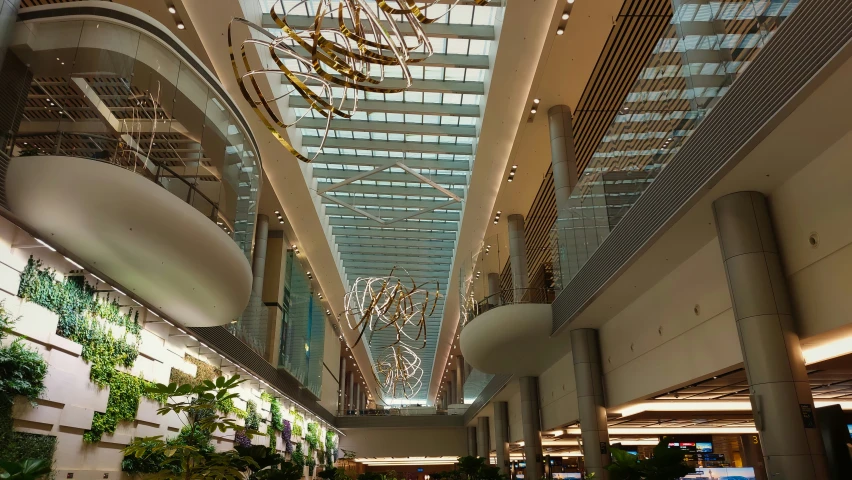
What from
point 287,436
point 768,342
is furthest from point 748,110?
point 287,436

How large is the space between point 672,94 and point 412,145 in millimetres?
12198

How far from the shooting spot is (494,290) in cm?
1539

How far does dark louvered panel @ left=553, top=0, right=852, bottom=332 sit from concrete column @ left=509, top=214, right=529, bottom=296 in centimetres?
835

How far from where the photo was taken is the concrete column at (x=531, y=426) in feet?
56.4

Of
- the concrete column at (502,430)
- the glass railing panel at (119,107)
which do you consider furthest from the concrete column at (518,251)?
the glass railing panel at (119,107)

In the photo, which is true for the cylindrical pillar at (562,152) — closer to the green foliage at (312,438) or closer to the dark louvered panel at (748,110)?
the dark louvered panel at (748,110)

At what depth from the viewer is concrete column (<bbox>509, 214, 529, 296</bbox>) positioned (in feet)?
56.5

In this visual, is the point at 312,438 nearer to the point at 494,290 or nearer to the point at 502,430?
the point at 502,430

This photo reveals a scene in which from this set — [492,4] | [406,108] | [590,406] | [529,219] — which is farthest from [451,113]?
[590,406]

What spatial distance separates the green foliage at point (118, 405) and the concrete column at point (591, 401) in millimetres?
7829

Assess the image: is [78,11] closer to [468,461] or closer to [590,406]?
[590,406]

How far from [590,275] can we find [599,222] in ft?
3.15

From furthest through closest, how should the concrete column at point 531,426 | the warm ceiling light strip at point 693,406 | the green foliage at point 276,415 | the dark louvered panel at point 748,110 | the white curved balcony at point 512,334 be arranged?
the green foliage at point 276,415 → the concrete column at point 531,426 → the white curved balcony at point 512,334 → the warm ceiling light strip at point 693,406 → the dark louvered panel at point 748,110

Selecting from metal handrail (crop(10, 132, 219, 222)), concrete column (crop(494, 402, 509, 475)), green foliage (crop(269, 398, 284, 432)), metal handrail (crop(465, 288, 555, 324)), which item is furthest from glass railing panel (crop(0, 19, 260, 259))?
concrete column (crop(494, 402, 509, 475))
